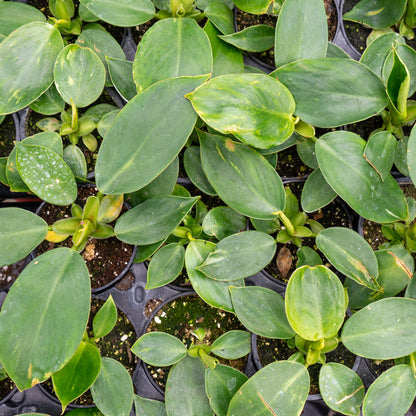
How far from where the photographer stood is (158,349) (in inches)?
35.6

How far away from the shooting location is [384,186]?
867 mm

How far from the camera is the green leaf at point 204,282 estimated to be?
894 mm

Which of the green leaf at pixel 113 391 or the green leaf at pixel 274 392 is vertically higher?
the green leaf at pixel 274 392

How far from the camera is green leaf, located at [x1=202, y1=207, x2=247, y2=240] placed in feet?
3.15

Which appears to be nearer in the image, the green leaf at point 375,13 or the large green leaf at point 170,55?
the large green leaf at point 170,55

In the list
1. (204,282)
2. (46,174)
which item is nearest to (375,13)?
(204,282)

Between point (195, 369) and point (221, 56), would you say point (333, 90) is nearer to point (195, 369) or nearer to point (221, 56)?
point (221, 56)

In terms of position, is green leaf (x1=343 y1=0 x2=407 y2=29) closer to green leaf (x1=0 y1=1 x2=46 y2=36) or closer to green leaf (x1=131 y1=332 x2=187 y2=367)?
green leaf (x1=0 y1=1 x2=46 y2=36)

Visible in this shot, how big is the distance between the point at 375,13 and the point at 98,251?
3.52 feet

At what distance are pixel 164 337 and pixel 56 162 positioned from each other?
50cm

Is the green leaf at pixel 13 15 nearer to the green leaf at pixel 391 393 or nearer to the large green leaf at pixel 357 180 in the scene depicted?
the large green leaf at pixel 357 180

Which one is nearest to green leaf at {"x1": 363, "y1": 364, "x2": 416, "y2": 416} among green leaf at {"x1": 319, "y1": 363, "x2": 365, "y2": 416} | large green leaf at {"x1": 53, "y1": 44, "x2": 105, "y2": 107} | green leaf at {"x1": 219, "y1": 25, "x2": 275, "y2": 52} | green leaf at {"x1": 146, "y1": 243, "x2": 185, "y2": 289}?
green leaf at {"x1": 319, "y1": 363, "x2": 365, "y2": 416}

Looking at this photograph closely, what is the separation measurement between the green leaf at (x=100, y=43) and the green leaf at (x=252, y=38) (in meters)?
0.30

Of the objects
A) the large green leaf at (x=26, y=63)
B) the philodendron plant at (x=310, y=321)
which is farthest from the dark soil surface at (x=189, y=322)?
the large green leaf at (x=26, y=63)
